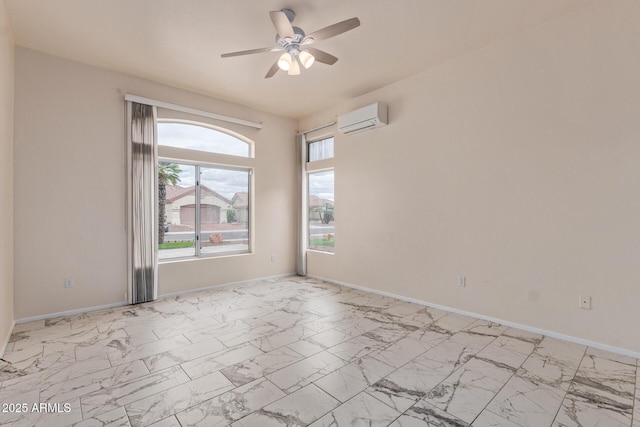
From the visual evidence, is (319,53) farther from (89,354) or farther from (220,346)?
(89,354)

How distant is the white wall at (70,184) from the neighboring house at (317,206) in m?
2.57

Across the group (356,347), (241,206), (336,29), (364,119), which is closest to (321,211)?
(241,206)

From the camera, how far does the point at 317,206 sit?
594 cm

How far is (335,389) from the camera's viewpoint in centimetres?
217

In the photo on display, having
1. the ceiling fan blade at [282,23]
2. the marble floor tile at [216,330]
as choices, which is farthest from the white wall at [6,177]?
the ceiling fan blade at [282,23]

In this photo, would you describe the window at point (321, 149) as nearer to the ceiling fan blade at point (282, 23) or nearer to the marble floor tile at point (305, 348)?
the ceiling fan blade at point (282, 23)

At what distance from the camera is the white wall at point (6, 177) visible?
277 centimetres

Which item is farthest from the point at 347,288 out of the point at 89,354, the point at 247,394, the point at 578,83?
the point at 578,83

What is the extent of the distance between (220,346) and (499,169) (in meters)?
3.45

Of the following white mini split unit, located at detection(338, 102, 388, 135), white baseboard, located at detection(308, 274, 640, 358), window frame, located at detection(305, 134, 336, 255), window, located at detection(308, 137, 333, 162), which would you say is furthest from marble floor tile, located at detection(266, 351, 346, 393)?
window, located at detection(308, 137, 333, 162)

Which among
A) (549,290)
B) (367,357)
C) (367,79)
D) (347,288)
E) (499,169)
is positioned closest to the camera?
(367,357)

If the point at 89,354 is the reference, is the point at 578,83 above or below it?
above

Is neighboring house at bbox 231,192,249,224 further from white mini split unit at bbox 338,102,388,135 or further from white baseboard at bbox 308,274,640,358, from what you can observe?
white baseboard at bbox 308,274,640,358

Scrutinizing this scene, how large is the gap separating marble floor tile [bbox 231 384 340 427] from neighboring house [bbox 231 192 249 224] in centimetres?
380
